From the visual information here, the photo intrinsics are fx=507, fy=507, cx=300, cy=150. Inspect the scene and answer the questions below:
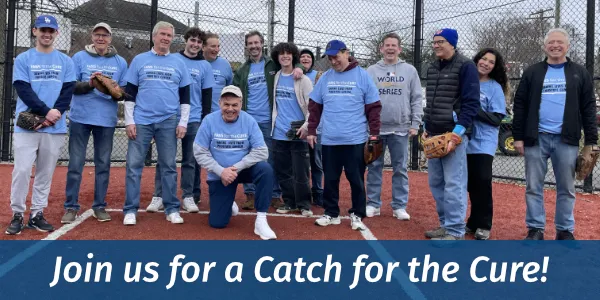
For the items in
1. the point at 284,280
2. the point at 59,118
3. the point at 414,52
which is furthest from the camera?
the point at 414,52

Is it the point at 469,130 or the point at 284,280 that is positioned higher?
the point at 469,130

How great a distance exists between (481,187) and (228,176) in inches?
98.2

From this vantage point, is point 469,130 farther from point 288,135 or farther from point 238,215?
point 238,215

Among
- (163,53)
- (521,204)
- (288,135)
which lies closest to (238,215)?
(288,135)

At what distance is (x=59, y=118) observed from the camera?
4766mm

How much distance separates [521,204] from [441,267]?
3.58m

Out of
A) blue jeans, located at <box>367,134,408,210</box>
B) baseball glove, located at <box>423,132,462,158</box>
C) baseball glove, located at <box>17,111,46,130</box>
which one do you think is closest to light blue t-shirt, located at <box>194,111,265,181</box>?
baseball glove, located at <box>17,111,46,130</box>

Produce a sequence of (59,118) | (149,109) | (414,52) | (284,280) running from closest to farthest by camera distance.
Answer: (284,280), (59,118), (149,109), (414,52)

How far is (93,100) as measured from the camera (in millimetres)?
5133

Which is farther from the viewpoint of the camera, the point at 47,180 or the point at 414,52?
the point at 414,52

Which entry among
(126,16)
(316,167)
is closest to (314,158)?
(316,167)

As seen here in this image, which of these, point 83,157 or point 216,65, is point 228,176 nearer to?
point 83,157

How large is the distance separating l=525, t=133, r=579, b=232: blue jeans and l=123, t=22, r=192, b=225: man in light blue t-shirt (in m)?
3.49

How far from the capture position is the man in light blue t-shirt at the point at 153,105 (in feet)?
16.9
